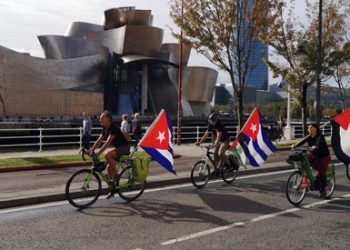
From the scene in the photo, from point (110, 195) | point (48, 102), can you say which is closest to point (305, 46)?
point (110, 195)

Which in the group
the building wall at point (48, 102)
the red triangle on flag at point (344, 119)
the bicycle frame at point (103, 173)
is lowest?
the bicycle frame at point (103, 173)

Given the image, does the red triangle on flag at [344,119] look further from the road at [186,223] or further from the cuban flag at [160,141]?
the cuban flag at [160,141]

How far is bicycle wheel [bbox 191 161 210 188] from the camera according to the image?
10414mm

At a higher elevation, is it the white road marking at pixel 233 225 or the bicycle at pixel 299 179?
the bicycle at pixel 299 179

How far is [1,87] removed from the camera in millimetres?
62688

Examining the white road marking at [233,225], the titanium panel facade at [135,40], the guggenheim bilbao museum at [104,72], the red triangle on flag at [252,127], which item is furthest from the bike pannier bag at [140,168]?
the titanium panel facade at [135,40]

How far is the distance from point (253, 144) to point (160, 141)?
338cm

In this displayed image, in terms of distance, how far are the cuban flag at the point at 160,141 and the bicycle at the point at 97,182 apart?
0.57 meters

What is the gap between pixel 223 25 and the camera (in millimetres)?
19672

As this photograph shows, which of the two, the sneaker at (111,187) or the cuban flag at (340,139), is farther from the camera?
the cuban flag at (340,139)

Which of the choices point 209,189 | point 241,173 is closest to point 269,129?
point 241,173

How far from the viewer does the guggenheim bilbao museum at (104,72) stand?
68312mm

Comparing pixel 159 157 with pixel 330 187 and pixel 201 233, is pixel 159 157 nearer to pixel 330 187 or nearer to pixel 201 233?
pixel 201 233

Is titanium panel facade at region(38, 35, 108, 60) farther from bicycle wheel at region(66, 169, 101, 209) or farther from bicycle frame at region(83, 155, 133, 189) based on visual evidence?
bicycle wheel at region(66, 169, 101, 209)
